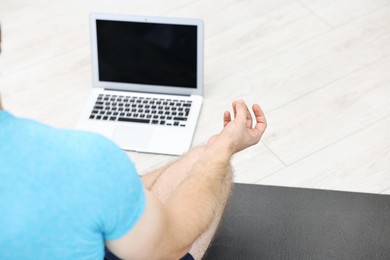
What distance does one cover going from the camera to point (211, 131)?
6.59 feet

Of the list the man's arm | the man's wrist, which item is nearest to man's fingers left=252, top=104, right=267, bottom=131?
the man's arm

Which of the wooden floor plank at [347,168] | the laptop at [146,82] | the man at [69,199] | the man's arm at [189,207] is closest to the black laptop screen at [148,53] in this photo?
the laptop at [146,82]

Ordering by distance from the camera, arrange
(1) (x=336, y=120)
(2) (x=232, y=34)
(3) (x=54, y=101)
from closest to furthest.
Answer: (1) (x=336, y=120), (3) (x=54, y=101), (2) (x=232, y=34)

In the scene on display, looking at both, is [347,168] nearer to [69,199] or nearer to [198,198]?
[198,198]

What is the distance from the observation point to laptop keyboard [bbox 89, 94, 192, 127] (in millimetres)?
2006

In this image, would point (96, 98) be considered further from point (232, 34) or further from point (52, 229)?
point (52, 229)

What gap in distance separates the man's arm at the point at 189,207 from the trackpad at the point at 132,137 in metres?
0.54

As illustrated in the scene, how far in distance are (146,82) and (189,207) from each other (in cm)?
92

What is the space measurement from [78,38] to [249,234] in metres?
0.96

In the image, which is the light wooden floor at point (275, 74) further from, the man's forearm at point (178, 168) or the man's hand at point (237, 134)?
the man's hand at point (237, 134)

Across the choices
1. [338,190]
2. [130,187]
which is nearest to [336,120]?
[338,190]

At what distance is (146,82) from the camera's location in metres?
2.05

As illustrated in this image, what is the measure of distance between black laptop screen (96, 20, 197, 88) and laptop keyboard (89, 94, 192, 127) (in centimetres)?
5

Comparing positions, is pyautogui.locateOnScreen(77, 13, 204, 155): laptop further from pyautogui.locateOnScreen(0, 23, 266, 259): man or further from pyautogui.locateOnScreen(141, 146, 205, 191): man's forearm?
pyautogui.locateOnScreen(0, 23, 266, 259): man
